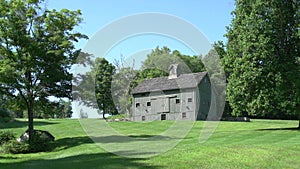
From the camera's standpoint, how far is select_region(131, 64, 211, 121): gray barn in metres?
44.8

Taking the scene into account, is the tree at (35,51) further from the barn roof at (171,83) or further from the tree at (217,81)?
the tree at (217,81)

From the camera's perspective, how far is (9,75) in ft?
72.2

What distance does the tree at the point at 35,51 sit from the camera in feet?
76.0

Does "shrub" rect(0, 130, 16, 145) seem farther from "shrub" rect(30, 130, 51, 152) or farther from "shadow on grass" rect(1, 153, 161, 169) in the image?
"shadow on grass" rect(1, 153, 161, 169)

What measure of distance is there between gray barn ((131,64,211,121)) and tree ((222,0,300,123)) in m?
15.9

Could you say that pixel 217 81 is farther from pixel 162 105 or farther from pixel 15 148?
pixel 15 148

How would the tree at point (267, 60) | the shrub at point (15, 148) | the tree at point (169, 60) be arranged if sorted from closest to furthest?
the shrub at point (15, 148), the tree at point (267, 60), the tree at point (169, 60)

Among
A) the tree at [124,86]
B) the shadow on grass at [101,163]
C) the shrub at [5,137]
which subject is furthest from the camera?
the tree at [124,86]

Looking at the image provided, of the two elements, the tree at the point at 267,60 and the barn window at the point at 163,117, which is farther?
the barn window at the point at 163,117

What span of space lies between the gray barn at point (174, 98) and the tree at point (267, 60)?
52.1 feet

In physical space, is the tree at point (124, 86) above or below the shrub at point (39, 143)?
above

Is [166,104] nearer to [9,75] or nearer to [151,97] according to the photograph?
[151,97]

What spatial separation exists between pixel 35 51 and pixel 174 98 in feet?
83.4

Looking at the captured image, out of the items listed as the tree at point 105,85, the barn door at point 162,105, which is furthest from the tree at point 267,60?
the tree at point 105,85
